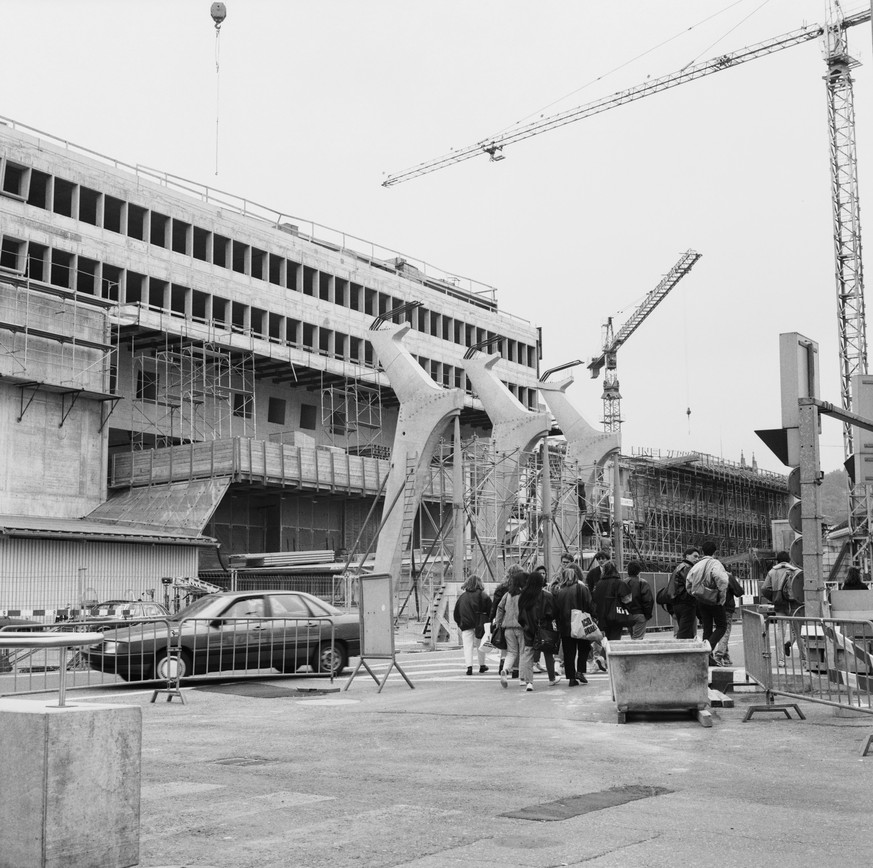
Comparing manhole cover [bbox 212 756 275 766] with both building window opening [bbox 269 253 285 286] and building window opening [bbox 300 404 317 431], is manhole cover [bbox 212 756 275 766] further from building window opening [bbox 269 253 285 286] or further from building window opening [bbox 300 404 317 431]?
building window opening [bbox 300 404 317 431]

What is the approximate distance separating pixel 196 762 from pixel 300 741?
4.93 feet

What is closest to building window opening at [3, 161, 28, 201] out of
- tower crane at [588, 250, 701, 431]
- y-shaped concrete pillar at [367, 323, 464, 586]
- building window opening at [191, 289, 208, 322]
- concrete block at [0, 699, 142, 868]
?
building window opening at [191, 289, 208, 322]

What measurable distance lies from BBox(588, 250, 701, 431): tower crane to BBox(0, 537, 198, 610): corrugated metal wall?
8503cm

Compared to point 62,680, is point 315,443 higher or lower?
higher

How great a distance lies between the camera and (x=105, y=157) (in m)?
50.5

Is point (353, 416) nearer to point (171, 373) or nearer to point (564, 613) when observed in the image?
point (171, 373)

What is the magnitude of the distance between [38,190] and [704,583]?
39.6 meters

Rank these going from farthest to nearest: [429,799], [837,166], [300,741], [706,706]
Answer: [837,166]
[706,706]
[300,741]
[429,799]

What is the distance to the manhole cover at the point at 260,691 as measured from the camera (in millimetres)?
15552

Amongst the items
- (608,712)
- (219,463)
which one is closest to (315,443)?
(219,463)

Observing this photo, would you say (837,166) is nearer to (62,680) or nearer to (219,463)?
(219,463)

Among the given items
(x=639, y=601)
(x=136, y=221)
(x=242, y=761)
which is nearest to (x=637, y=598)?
(x=639, y=601)

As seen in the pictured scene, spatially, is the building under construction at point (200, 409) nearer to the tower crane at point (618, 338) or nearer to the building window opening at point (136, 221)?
the building window opening at point (136, 221)

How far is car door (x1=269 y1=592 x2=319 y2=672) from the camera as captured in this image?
1766 cm
